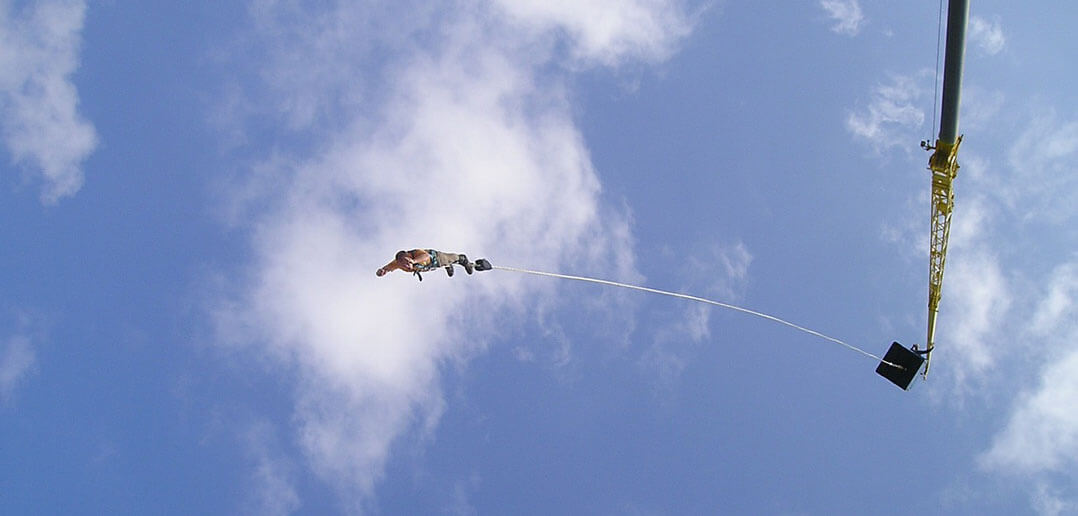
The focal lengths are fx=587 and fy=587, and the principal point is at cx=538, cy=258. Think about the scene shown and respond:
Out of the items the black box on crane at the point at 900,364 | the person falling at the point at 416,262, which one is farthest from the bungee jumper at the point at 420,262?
the black box on crane at the point at 900,364

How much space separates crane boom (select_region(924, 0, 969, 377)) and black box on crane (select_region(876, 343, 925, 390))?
2677 millimetres

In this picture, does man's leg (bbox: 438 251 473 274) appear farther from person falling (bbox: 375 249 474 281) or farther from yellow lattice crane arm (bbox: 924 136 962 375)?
yellow lattice crane arm (bbox: 924 136 962 375)

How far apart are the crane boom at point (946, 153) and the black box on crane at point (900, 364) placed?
2677 mm

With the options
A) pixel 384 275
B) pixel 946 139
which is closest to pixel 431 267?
pixel 384 275

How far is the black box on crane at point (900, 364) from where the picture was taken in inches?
984

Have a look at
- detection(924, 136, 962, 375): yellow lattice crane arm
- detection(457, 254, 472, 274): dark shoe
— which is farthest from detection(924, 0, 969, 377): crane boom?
detection(457, 254, 472, 274): dark shoe

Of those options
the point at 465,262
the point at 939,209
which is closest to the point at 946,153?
the point at 939,209

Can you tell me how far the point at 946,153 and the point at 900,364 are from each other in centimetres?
1210

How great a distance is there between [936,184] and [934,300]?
6270 millimetres

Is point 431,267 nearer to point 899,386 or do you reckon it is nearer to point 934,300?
point 899,386

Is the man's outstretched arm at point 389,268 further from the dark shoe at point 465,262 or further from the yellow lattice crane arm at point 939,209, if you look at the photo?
the yellow lattice crane arm at point 939,209

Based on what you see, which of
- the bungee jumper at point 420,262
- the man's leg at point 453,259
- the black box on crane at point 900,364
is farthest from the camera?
the black box on crane at point 900,364

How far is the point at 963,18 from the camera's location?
24203 millimetres

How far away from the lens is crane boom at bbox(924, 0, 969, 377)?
2448cm
